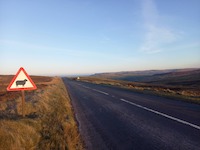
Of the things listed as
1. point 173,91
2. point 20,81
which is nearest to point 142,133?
point 20,81

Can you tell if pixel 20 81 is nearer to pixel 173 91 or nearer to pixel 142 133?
pixel 142 133

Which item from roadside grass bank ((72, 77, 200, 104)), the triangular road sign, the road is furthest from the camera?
roadside grass bank ((72, 77, 200, 104))

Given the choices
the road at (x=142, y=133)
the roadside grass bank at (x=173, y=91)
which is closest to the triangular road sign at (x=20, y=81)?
the road at (x=142, y=133)

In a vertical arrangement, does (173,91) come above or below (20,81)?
below

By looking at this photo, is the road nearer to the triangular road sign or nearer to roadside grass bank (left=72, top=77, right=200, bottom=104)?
the triangular road sign

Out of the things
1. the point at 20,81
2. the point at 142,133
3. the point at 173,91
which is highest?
the point at 20,81

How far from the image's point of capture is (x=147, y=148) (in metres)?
5.59

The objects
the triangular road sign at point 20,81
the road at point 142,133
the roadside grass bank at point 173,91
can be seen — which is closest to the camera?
the road at point 142,133

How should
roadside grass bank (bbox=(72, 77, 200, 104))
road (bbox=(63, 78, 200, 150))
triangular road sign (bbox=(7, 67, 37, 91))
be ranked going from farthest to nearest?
roadside grass bank (bbox=(72, 77, 200, 104)) < triangular road sign (bbox=(7, 67, 37, 91)) < road (bbox=(63, 78, 200, 150))

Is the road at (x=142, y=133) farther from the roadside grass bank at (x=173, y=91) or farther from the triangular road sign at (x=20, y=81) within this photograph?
the roadside grass bank at (x=173, y=91)

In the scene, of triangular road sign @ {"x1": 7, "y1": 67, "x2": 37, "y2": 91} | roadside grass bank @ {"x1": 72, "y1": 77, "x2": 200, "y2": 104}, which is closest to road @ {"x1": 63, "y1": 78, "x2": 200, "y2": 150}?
triangular road sign @ {"x1": 7, "y1": 67, "x2": 37, "y2": 91}

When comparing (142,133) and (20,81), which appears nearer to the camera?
(142,133)

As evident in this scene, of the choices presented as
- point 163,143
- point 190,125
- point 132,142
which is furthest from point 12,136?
point 190,125

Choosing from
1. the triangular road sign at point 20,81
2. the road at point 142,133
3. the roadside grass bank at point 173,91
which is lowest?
the roadside grass bank at point 173,91
